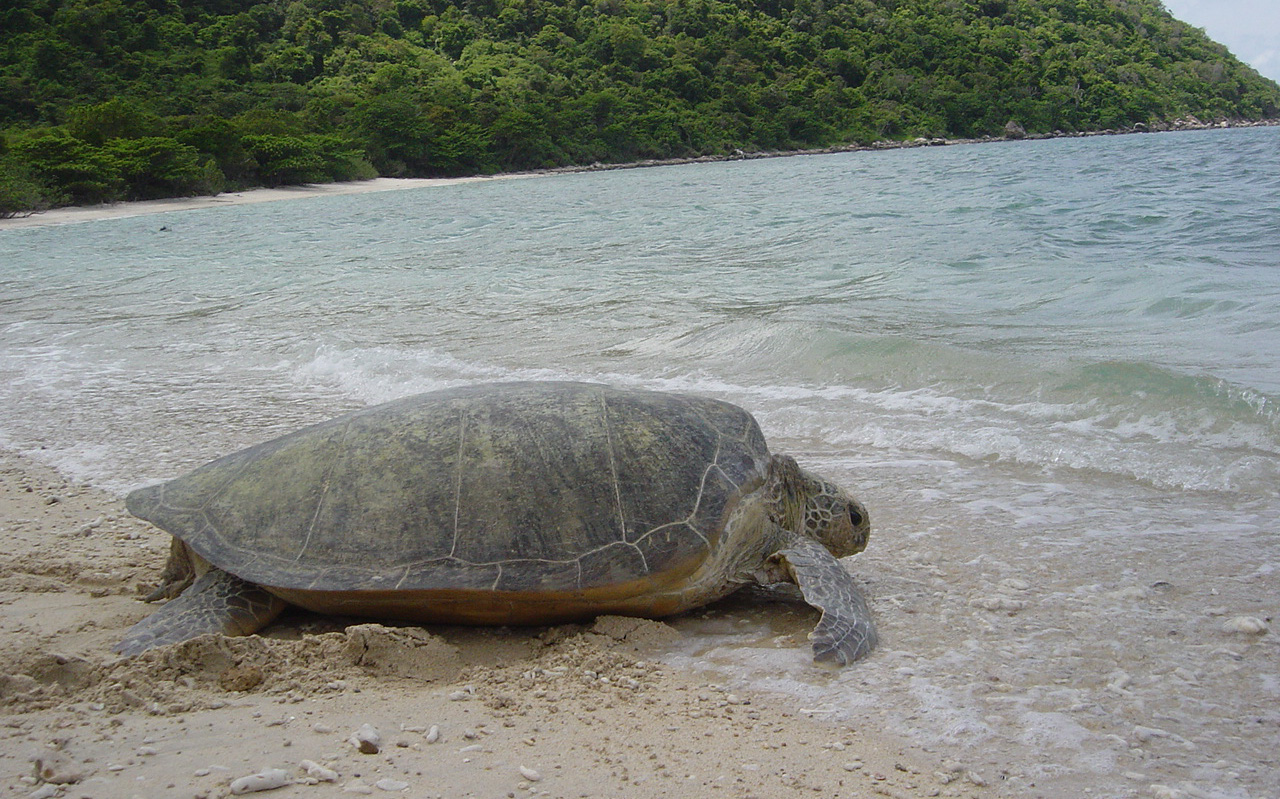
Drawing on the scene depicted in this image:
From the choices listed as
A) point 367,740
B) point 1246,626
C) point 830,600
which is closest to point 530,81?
point 830,600

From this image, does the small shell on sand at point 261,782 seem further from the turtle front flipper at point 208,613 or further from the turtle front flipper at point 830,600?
the turtle front flipper at point 830,600

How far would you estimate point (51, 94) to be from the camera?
50.2 m

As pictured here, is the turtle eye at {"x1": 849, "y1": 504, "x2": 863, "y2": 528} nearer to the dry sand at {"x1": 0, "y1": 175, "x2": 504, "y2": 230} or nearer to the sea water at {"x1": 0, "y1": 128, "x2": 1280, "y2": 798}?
the sea water at {"x1": 0, "y1": 128, "x2": 1280, "y2": 798}

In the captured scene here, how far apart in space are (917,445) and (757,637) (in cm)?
221

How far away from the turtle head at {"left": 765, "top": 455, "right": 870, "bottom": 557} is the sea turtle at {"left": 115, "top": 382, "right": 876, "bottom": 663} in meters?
0.02

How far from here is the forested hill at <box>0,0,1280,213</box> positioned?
43906 mm

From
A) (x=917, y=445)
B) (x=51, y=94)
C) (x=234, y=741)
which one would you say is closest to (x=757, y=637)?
(x=234, y=741)

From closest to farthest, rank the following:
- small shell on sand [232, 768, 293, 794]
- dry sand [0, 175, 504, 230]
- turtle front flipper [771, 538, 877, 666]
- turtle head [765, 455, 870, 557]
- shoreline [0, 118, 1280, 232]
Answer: small shell on sand [232, 768, 293, 794]
turtle front flipper [771, 538, 877, 666]
turtle head [765, 455, 870, 557]
dry sand [0, 175, 504, 230]
shoreline [0, 118, 1280, 232]

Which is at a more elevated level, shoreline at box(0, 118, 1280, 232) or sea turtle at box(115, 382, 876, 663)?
shoreline at box(0, 118, 1280, 232)

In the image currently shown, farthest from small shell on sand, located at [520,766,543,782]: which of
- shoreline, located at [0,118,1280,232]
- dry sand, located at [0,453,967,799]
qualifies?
shoreline, located at [0,118,1280,232]

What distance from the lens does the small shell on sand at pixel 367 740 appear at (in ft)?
6.92

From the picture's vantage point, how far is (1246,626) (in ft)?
8.98

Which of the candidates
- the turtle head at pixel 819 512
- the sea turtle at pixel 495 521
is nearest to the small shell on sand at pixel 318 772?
the sea turtle at pixel 495 521

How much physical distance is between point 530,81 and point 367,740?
78.9m
